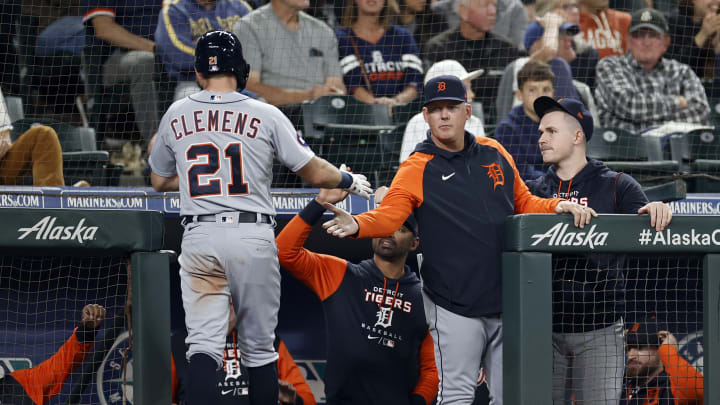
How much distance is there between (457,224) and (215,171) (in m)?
0.94

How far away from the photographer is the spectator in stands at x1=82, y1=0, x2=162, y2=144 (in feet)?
19.3

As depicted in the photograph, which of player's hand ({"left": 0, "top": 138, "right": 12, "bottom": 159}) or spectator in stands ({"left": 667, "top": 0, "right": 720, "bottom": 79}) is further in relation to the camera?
spectator in stands ({"left": 667, "top": 0, "right": 720, "bottom": 79})

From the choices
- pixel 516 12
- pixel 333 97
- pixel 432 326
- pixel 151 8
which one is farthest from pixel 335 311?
pixel 516 12

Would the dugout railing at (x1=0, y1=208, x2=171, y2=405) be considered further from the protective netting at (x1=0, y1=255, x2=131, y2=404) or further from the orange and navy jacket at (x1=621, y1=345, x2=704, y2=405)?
the orange and navy jacket at (x1=621, y1=345, x2=704, y2=405)

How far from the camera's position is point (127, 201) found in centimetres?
468

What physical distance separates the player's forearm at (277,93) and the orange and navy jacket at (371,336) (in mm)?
1777

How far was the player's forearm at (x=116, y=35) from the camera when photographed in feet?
19.6

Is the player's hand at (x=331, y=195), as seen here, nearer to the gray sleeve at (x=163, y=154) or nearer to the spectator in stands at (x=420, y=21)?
the gray sleeve at (x=163, y=154)

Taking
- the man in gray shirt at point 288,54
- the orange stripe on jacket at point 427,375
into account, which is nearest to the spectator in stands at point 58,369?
the orange stripe on jacket at point 427,375

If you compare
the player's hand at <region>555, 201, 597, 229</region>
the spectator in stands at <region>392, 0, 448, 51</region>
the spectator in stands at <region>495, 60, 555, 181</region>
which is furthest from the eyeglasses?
the player's hand at <region>555, 201, 597, 229</region>

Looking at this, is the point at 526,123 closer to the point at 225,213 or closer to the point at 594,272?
the point at 594,272

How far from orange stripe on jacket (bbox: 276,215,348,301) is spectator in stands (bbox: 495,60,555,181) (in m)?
1.60

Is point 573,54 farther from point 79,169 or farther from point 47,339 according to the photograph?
point 47,339

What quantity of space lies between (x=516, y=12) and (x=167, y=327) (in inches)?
197
